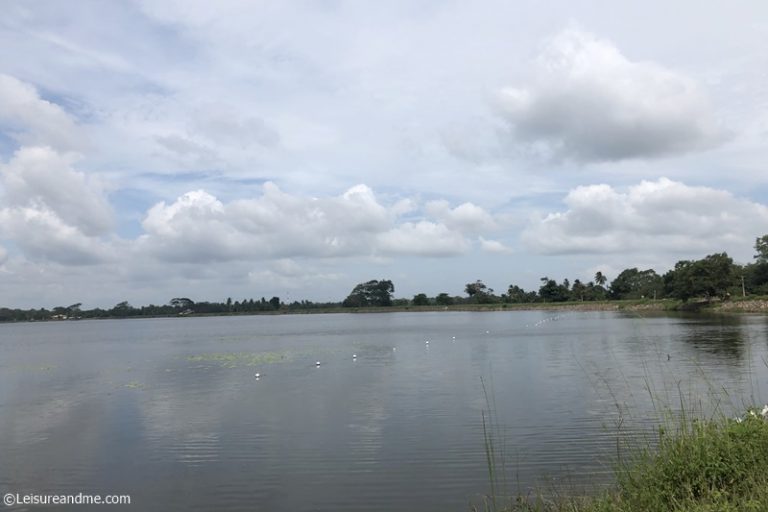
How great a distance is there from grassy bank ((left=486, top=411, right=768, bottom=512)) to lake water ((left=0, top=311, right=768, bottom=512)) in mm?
888

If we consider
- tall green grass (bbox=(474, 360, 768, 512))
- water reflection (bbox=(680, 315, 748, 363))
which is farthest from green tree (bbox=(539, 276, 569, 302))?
tall green grass (bbox=(474, 360, 768, 512))

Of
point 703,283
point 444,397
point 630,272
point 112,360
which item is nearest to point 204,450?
point 444,397

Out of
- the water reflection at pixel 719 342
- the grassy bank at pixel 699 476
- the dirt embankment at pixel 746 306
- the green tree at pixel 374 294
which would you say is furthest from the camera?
the green tree at pixel 374 294

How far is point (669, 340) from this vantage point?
37.0 meters

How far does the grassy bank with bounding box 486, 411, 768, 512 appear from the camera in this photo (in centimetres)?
628

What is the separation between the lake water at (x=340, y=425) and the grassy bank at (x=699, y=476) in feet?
2.91

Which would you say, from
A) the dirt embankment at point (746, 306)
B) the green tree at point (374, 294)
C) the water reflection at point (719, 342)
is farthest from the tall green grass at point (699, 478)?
the green tree at point (374, 294)

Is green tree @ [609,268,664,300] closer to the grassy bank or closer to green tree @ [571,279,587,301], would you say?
green tree @ [571,279,587,301]

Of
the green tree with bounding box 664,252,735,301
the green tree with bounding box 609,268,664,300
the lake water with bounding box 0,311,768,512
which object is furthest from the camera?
the green tree with bounding box 609,268,664,300

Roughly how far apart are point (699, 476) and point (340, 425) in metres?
10.8

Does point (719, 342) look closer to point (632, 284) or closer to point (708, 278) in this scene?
point (708, 278)

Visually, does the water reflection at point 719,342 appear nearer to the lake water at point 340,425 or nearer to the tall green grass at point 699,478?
the lake water at point 340,425

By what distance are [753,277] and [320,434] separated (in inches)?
3783

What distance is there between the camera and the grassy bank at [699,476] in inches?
247
